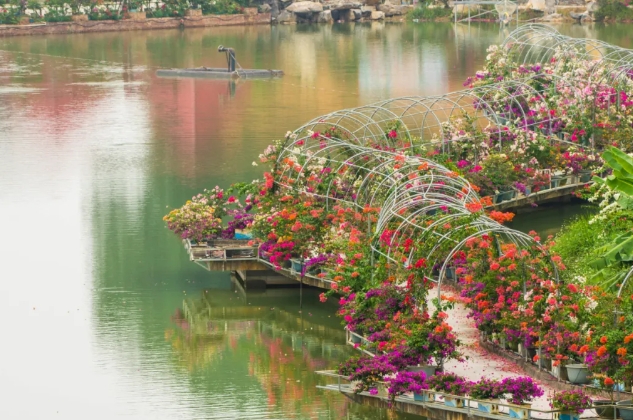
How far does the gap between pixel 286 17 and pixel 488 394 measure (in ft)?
206

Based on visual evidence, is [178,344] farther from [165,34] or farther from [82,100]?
[165,34]

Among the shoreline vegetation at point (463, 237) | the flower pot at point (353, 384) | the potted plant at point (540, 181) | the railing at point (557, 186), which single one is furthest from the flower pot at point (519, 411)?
the potted plant at point (540, 181)

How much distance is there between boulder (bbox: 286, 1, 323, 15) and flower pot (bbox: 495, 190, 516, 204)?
51.5 m

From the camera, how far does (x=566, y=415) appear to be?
14.7 meters

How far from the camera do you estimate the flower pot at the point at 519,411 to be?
1487 centimetres

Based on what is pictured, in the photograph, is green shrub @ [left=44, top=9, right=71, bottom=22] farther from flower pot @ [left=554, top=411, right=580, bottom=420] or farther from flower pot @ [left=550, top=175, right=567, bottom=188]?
flower pot @ [left=554, top=411, right=580, bottom=420]

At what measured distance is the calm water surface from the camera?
1903 centimetres

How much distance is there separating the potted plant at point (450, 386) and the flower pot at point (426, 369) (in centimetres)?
39

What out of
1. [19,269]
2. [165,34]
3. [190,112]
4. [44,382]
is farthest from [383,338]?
[165,34]

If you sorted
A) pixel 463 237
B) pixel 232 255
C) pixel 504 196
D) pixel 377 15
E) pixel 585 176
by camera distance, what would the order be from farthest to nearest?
pixel 377 15 → pixel 585 176 → pixel 504 196 → pixel 232 255 → pixel 463 237

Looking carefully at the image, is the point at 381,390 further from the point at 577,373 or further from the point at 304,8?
the point at 304,8

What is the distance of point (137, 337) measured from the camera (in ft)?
69.2

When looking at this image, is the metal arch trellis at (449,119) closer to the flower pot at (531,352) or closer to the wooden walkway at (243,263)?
the wooden walkway at (243,263)

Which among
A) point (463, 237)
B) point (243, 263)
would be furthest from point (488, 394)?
point (243, 263)
